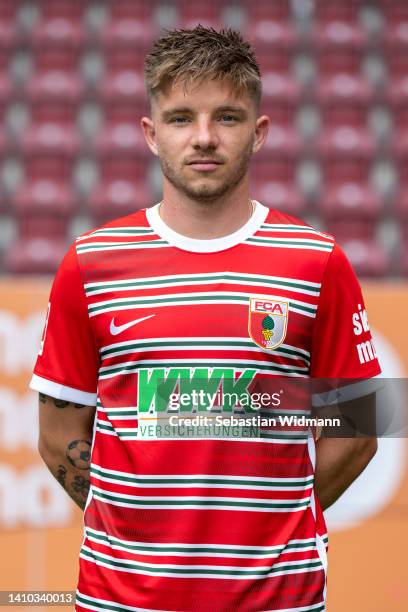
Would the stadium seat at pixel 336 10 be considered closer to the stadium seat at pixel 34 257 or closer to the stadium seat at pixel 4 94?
the stadium seat at pixel 4 94

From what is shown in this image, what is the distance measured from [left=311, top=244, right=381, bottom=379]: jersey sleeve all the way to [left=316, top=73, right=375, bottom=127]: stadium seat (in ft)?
17.5

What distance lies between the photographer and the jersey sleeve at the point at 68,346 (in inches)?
62.4

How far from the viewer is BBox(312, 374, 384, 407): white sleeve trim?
5.28ft

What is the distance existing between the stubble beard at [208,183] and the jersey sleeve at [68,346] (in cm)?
24

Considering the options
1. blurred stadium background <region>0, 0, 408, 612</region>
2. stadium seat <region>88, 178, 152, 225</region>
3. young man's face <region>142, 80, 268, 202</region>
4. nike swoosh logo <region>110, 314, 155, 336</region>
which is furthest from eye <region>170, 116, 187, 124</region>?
stadium seat <region>88, 178, 152, 225</region>

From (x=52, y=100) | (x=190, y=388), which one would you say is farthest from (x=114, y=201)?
(x=190, y=388)

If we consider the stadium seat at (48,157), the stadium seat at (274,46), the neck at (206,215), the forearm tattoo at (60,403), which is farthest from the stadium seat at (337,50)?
the forearm tattoo at (60,403)

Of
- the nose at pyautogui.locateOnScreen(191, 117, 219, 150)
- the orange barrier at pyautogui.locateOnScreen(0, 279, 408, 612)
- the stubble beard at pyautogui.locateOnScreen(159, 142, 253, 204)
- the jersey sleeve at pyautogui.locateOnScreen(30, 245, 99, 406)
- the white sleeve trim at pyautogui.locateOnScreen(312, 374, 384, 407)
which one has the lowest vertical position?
the orange barrier at pyautogui.locateOnScreen(0, 279, 408, 612)

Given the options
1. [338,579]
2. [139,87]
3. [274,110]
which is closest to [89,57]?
Result: [139,87]

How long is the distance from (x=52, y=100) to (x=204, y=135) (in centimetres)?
559

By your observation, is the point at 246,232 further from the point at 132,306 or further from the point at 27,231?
the point at 27,231

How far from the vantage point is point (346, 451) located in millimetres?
1688

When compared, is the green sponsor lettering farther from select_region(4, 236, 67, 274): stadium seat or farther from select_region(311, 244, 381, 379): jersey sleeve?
select_region(4, 236, 67, 274): stadium seat

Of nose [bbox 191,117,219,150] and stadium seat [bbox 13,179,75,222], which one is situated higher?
stadium seat [bbox 13,179,75,222]
